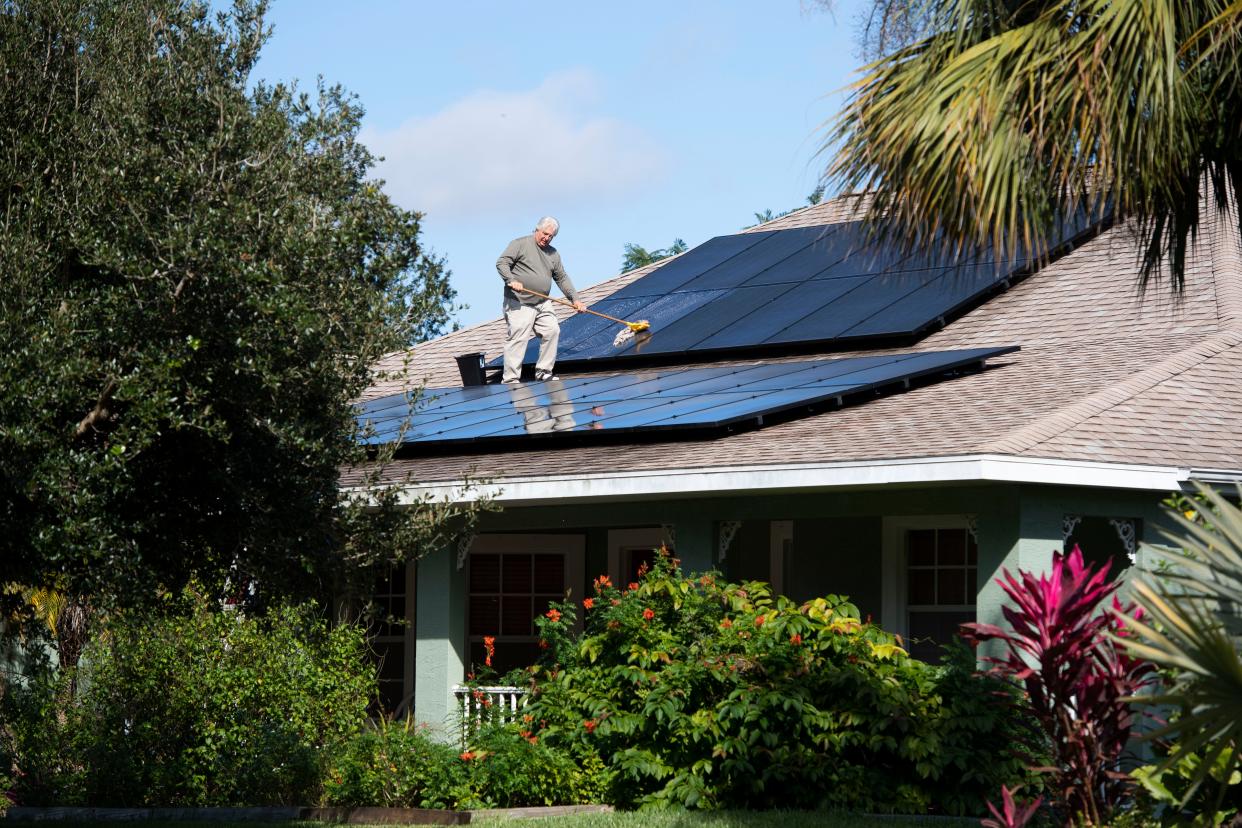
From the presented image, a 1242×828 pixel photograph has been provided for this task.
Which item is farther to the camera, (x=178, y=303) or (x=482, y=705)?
(x=482, y=705)

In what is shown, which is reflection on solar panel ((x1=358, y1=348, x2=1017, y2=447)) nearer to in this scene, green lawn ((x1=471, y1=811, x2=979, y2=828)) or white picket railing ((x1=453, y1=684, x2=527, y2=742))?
white picket railing ((x1=453, y1=684, x2=527, y2=742))

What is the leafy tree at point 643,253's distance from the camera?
52.6 metres

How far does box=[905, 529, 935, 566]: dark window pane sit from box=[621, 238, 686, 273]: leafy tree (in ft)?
123

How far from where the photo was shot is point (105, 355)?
8.27 m

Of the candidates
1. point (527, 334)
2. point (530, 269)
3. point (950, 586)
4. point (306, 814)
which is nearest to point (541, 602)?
point (527, 334)

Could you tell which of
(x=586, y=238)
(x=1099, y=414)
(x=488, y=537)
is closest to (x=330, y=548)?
(x=1099, y=414)

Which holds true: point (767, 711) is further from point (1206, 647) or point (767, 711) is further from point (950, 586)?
point (1206, 647)

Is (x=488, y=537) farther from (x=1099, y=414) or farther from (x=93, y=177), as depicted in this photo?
(x=93, y=177)

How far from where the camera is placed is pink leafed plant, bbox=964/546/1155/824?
25.7 ft

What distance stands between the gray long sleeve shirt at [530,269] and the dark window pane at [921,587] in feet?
16.8

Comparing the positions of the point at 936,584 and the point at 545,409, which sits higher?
the point at 545,409

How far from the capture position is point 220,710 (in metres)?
13.1

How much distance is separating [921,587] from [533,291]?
5431 millimetres

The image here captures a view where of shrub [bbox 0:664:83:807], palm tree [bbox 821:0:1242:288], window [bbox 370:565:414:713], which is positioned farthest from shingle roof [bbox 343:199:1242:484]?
window [bbox 370:565:414:713]
